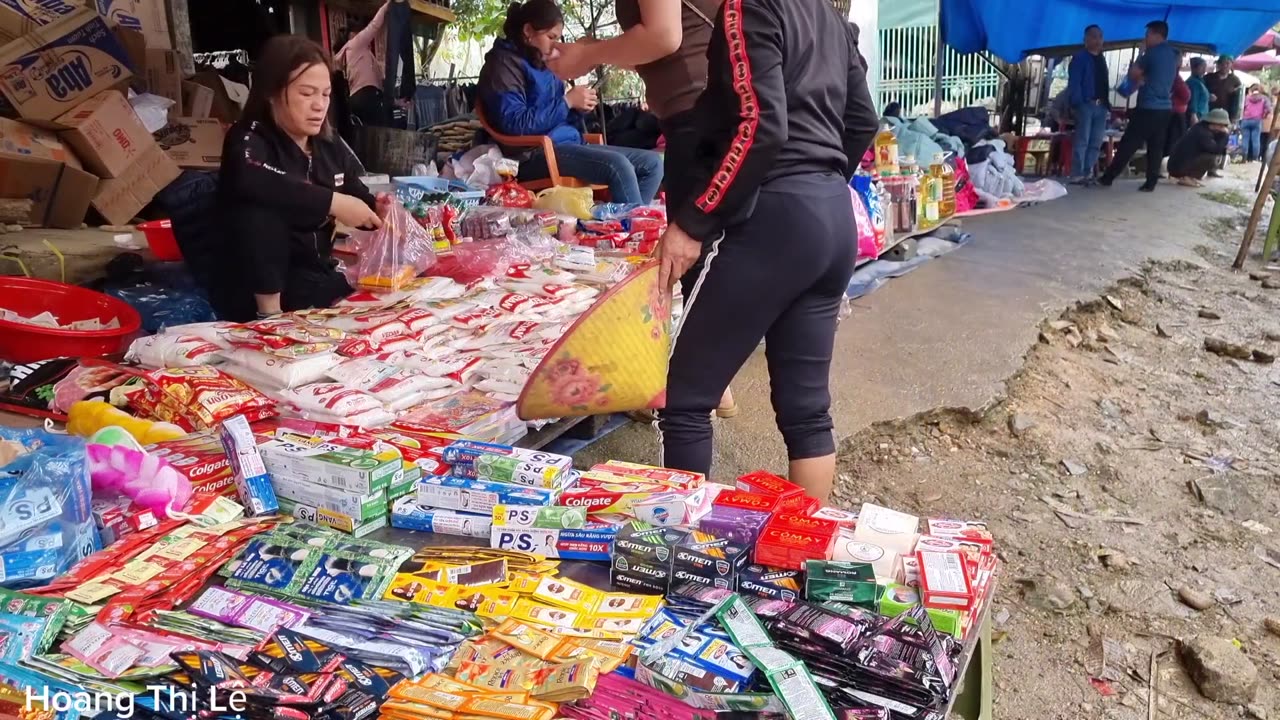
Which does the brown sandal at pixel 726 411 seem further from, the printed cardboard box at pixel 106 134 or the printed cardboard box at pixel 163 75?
the printed cardboard box at pixel 163 75

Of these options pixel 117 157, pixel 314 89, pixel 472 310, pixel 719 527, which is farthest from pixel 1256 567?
pixel 117 157

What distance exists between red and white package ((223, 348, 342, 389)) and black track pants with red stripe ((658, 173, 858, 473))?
3.96 feet

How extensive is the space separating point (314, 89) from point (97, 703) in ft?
8.46

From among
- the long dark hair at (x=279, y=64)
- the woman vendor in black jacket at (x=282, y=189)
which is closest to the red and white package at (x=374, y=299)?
the woman vendor in black jacket at (x=282, y=189)

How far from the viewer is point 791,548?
1.60 m

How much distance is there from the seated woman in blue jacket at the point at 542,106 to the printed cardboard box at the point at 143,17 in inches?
99.2

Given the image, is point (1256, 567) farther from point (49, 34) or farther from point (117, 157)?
point (49, 34)

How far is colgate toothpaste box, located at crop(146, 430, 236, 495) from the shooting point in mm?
1964

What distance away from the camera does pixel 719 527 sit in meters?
1.68

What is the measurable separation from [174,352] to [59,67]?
9.27 feet

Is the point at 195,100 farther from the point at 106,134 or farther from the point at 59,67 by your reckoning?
the point at 106,134

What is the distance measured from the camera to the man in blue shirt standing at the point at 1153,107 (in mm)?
10793

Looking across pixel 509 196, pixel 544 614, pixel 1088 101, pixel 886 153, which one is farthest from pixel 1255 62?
pixel 544 614

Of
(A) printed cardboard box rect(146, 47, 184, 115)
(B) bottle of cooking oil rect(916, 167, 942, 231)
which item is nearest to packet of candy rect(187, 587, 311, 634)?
(A) printed cardboard box rect(146, 47, 184, 115)
